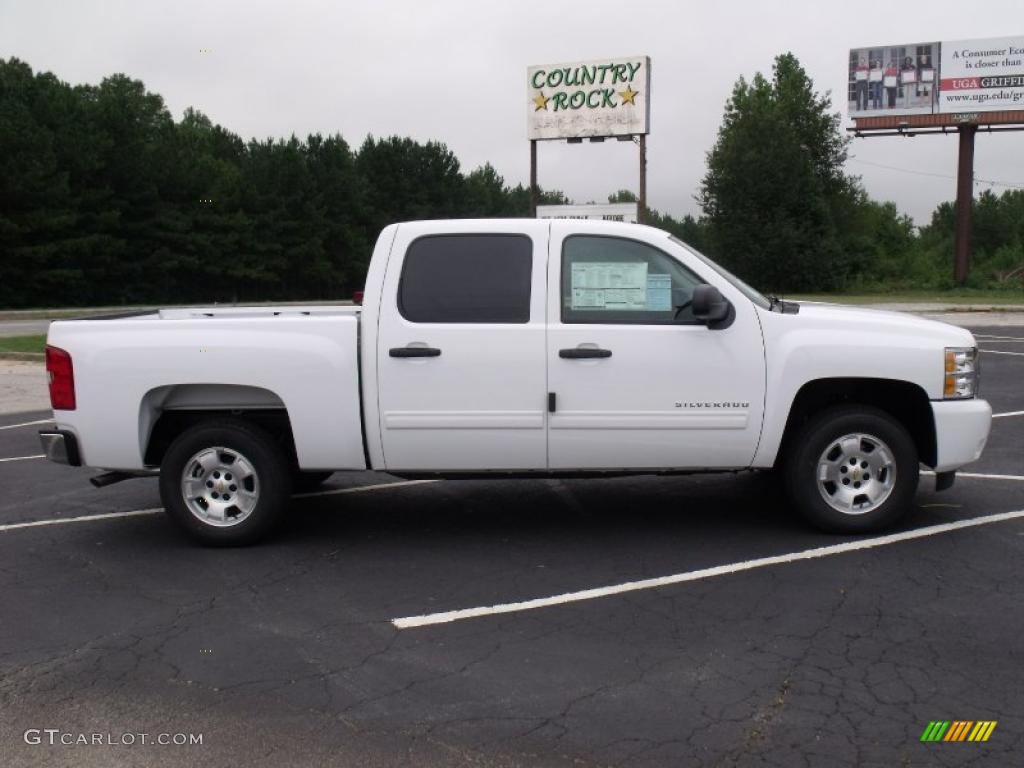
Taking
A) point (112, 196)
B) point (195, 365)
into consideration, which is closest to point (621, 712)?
point (195, 365)

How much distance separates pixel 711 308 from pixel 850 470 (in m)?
1.38

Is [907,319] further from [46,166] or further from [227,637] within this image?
[46,166]

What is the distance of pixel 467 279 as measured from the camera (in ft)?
Result: 20.0

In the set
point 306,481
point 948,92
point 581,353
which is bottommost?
point 306,481

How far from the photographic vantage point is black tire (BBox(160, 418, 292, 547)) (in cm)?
612

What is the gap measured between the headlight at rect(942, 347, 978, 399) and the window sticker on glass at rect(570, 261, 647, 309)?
6.21ft

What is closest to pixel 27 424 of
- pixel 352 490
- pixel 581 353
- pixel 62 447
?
pixel 352 490

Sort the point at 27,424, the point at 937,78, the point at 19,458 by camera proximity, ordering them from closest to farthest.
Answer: the point at 19,458 < the point at 27,424 < the point at 937,78

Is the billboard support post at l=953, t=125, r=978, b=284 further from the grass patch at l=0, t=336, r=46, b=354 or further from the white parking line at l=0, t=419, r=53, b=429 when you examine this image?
the white parking line at l=0, t=419, r=53, b=429

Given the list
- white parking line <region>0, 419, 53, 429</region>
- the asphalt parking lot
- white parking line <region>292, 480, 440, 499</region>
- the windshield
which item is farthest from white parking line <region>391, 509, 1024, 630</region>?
white parking line <region>0, 419, 53, 429</region>

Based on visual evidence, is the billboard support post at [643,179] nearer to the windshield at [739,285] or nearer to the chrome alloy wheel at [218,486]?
the windshield at [739,285]

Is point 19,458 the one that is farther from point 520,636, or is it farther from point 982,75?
point 982,75

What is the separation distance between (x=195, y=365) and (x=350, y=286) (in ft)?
204

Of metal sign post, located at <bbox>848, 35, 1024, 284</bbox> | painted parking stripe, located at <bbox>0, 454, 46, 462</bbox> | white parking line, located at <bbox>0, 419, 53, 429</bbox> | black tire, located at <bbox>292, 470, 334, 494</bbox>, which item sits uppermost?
metal sign post, located at <bbox>848, 35, 1024, 284</bbox>
